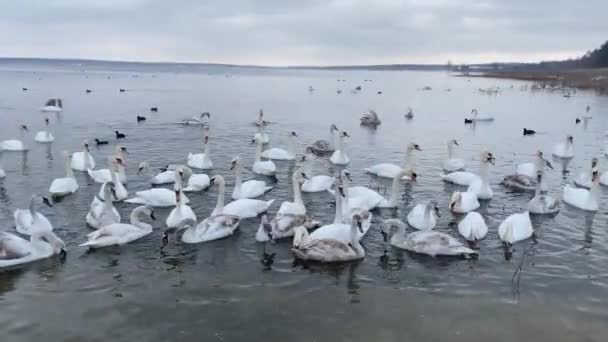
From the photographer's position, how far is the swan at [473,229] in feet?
37.0

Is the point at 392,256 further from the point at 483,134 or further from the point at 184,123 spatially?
the point at 184,123

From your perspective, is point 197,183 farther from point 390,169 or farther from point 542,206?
point 542,206

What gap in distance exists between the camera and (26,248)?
9.96 meters

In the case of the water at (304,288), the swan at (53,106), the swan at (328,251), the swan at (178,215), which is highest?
the swan at (53,106)

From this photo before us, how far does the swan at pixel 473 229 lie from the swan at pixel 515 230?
375 millimetres

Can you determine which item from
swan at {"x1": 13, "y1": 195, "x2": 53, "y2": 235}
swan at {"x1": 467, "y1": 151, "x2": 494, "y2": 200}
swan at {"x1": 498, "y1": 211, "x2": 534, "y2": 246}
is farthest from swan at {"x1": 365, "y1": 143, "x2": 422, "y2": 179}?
swan at {"x1": 13, "y1": 195, "x2": 53, "y2": 235}

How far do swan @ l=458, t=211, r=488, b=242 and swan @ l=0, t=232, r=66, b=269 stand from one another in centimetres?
796

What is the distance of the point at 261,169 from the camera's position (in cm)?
1727

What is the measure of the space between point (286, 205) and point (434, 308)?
4.84m

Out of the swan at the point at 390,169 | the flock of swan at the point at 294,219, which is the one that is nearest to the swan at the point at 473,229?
the flock of swan at the point at 294,219

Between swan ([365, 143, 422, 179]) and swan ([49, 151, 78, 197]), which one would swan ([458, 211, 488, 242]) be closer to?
swan ([365, 143, 422, 179])

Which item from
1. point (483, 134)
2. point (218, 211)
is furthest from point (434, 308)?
point (483, 134)

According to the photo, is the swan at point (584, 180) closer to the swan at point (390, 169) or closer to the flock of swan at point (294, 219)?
the flock of swan at point (294, 219)

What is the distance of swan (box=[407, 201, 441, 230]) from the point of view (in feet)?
37.8
